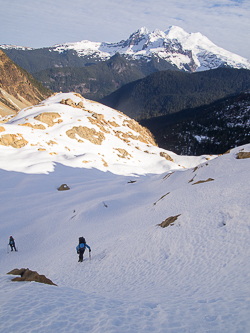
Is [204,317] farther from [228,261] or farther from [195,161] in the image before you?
[195,161]

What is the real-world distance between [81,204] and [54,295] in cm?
1705

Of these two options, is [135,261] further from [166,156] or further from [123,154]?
[166,156]

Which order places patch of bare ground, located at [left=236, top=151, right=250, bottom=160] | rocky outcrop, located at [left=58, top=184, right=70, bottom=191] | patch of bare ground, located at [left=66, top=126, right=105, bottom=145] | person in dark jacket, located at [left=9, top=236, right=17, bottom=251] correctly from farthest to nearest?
patch of bare ground, located at [left=66, top=126, right=105, bottom=145], rocky outcrop, located at [left=58, top=184, right=70, bottom=191], patch of bare ground, located at [left=236, top=151, right=250, bottom=160], person in dark jacket, located at [left=9, top=236, right=17, bottom=251]

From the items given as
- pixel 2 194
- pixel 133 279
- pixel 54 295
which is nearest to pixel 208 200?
pixel 133 279

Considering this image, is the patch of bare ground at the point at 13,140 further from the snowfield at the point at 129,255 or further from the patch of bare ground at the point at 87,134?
the patch of bare ground at the point at 87,134

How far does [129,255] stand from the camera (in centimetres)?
1099

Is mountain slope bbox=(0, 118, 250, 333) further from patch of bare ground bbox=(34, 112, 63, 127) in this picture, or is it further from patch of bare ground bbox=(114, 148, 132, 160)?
patch of bare ground bbox=(34, 112, 63, 127)

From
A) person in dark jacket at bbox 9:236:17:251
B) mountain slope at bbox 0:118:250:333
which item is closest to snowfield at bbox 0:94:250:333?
mountain slope at bbox 0:118:250:333

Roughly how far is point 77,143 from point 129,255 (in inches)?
1621

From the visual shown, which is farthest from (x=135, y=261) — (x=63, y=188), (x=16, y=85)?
(x=16, y=85)

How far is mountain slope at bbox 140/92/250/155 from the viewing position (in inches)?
4437

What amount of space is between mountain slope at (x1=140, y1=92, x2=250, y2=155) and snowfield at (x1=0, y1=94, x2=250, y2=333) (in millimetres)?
94851

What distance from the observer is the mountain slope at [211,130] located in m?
113

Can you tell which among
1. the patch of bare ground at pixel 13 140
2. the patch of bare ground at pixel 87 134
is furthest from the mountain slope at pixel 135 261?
the patch of bare ground at pixel 87 134
